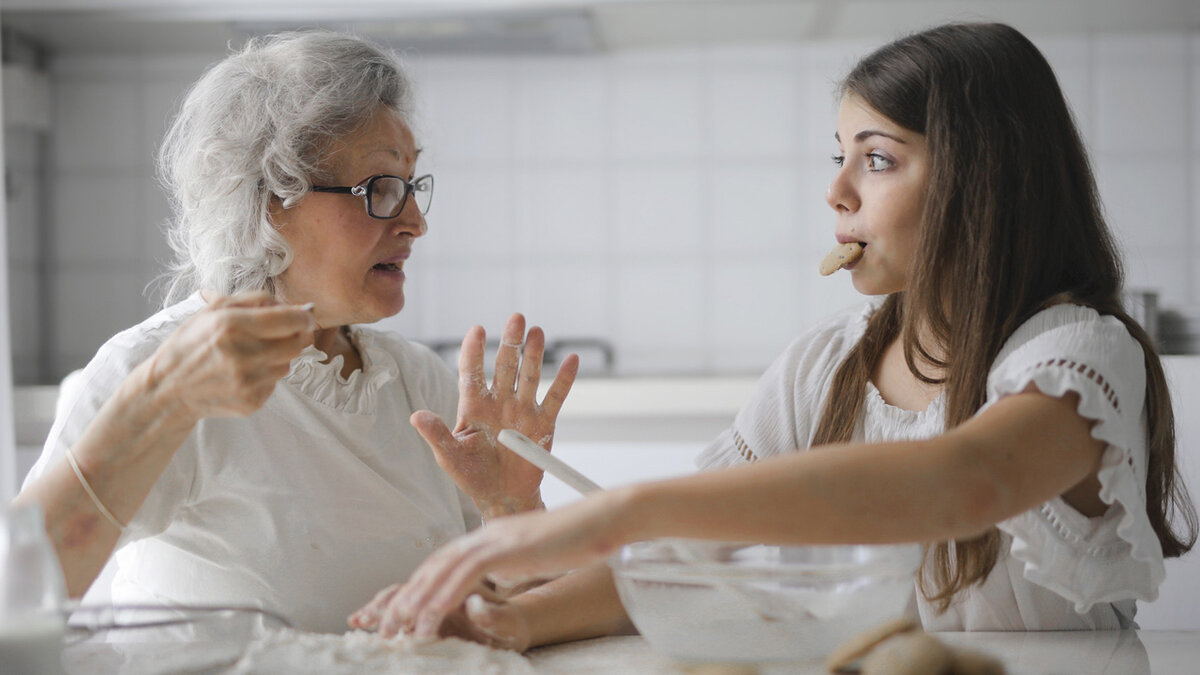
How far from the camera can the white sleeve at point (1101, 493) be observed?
3.19 ft

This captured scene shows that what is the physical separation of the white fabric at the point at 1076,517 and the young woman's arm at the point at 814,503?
3 cm

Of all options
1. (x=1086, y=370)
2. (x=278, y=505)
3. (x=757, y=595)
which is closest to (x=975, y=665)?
(x=757, y=595)

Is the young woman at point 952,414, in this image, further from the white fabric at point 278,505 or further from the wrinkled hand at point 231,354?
the white fabric at point 278,505

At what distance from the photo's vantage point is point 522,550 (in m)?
0.75

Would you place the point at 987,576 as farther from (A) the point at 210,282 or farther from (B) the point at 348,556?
(A) the point at 210,282

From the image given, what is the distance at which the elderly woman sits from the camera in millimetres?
1240

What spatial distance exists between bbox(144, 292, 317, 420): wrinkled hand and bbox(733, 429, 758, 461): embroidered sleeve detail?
0.70m

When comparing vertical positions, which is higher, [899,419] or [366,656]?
[899,419]

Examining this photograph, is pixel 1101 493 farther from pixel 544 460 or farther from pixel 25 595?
pixel 25 595

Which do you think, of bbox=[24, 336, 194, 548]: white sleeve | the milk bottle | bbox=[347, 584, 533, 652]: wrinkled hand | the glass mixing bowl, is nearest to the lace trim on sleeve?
the glass mixing bowl

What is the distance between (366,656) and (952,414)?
2.34 feet

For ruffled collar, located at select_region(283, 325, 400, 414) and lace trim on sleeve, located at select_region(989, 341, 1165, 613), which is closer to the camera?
lace trim on sleeve, located at select_region(989, 341, 1165, 613)

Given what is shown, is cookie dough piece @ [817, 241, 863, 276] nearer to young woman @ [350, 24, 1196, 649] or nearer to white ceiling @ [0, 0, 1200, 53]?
young woman @ [350, 24, 1196, 649]

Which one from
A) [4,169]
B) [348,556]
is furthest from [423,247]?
[348,556]
